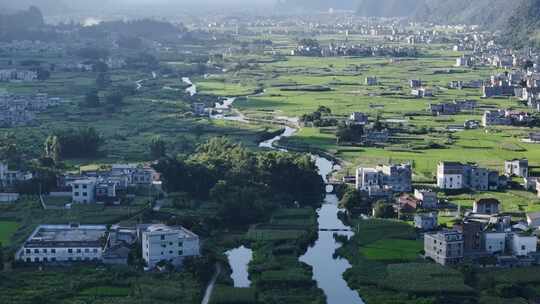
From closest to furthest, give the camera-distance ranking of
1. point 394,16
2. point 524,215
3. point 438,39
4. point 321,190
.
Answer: point 524,215, point 321,190, point 438,39, point 394,16

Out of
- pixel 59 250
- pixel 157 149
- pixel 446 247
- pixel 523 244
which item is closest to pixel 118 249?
pixel 59 250

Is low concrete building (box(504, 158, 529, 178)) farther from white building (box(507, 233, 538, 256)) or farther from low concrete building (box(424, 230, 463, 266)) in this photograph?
low concrete building (box(424, 230, 463, 266))

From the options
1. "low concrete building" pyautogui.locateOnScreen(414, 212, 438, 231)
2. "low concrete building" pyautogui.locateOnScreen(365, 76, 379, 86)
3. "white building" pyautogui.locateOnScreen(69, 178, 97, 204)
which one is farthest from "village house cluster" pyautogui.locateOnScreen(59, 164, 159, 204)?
"low concrete building" pyautogui.locateOnScreen(365, 76, 379, 86)

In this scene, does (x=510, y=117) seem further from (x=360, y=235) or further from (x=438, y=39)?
(x=438, y=39)

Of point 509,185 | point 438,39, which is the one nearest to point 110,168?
point 509,185

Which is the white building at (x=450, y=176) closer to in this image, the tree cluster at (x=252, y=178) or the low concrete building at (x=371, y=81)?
the tree cluster at (x=252, y=178)

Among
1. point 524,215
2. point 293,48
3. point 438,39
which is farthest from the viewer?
point 438,39
